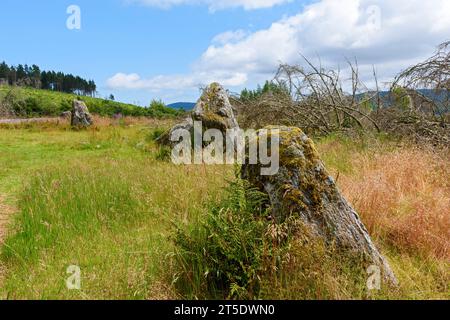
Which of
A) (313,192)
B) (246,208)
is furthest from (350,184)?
(246,208)

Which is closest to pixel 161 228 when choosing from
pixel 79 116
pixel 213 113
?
pixel 213 113

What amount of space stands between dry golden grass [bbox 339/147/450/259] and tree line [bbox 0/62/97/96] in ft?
324

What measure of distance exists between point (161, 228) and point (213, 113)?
635 cm

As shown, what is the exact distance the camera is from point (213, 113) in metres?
10.4

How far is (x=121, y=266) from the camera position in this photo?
10.9 feet

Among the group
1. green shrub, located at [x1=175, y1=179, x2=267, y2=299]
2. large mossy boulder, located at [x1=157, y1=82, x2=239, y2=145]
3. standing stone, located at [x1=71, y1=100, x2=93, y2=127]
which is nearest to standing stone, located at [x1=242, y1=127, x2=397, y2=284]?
green shrub, located at [x1=175, y1=179, x2=267, y2=299]

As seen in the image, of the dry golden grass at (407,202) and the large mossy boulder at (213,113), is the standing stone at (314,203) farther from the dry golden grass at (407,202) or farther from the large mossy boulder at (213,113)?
the large mossy boulder at (213,113)

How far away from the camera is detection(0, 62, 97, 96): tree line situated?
94931mm

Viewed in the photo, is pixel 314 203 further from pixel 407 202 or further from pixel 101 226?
pixel 101 226

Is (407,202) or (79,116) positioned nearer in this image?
(407,202)

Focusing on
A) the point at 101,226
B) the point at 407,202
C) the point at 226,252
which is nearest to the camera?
the point at 226,252

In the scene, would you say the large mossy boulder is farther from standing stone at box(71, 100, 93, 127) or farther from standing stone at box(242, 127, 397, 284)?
standing stone at box(71, 100, 93, 127)

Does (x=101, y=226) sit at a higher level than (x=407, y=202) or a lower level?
lower

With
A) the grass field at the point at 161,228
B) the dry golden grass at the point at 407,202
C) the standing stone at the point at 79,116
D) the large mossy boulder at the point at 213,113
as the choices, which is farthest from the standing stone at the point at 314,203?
the standing stone at the point at 79,116
